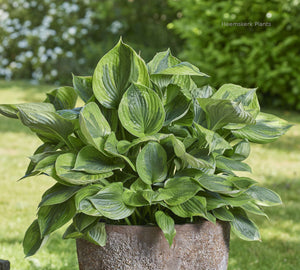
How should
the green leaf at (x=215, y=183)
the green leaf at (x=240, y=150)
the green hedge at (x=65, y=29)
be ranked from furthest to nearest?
1. the green hedge at (x=65, y=29)
2. the green leaf at (x=240, y=150)
3. the green leaf at (x=215, y=183)

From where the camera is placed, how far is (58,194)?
5.08 ft

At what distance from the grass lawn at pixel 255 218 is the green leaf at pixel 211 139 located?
4.31 ft

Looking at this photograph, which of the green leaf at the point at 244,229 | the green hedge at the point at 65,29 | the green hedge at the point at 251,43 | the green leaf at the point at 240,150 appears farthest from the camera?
the green hedge at the point at 65,29

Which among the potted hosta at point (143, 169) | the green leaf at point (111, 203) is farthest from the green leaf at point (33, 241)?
the green leaf at point (111, 203)

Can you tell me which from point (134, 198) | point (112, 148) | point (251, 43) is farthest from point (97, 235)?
point (251, 43)

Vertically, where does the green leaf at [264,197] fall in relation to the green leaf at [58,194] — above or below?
below

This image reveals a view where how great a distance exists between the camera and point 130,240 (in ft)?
4.87

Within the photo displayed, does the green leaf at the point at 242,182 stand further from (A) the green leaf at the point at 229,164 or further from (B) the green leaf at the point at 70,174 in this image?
(B) the green leaf at the point at 70,174

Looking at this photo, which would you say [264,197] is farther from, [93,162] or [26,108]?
[26,108]

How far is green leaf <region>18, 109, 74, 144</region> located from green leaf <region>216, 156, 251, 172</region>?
56 cm

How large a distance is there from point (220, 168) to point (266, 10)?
254 inches

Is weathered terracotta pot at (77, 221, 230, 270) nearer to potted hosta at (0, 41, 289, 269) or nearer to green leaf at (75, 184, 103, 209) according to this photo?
potted hosta at (0, 41, 289, 269)

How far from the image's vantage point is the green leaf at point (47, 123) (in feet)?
4.99

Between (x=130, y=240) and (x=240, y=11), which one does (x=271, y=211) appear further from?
(x=240, y=11)
